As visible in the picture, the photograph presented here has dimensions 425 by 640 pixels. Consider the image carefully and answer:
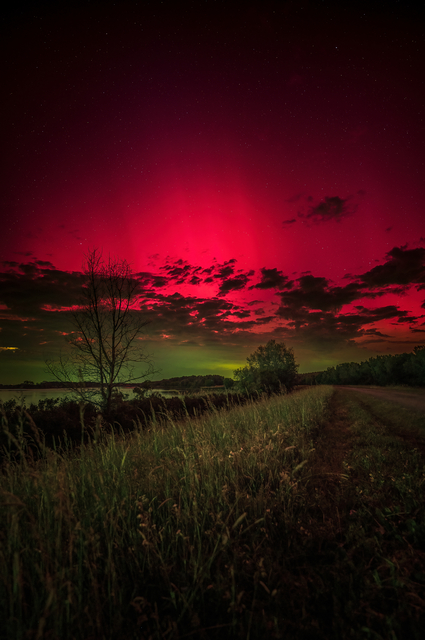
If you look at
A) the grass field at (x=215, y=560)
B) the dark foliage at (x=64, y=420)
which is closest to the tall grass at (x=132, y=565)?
the grass field at (x=215, y=560)

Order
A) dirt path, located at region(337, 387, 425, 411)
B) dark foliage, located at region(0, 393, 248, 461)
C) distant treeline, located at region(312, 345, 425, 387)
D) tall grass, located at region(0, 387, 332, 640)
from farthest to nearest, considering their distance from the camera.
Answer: distant treeline, located at region(312, 345, 425, 387)
dirt path, located at region(337, 387, 425, 411)
dark foliage, located at region(0, 393, 248, 461)
tall grass, located at region(0, 387, 332, 640)

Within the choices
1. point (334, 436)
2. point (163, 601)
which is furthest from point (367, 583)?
point (334, 436)

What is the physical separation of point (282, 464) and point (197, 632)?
7.90ft

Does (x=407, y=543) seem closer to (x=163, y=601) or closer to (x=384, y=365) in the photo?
(x=163, y=601)

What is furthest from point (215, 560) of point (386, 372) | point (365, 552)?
point (386, 372)

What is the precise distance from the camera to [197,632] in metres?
1.73

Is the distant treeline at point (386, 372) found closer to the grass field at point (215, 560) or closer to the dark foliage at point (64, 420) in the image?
the dark foliage at point (64, 420)

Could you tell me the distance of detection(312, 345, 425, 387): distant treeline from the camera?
55.4m

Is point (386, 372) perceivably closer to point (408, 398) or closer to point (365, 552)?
point (408, 398)

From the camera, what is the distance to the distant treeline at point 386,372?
55.4 metres

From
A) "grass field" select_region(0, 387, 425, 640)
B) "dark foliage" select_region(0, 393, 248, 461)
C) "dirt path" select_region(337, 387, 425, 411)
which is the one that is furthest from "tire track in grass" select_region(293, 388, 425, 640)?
"dirt path" select_region(337, 387, 425, 411)

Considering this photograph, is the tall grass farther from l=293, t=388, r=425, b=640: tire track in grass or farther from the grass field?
l=293, t=388, r=425, b=640: tire track in grass

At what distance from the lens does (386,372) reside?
6394 cm

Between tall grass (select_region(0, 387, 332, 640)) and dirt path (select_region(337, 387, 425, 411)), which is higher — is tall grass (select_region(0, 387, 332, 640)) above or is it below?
above
